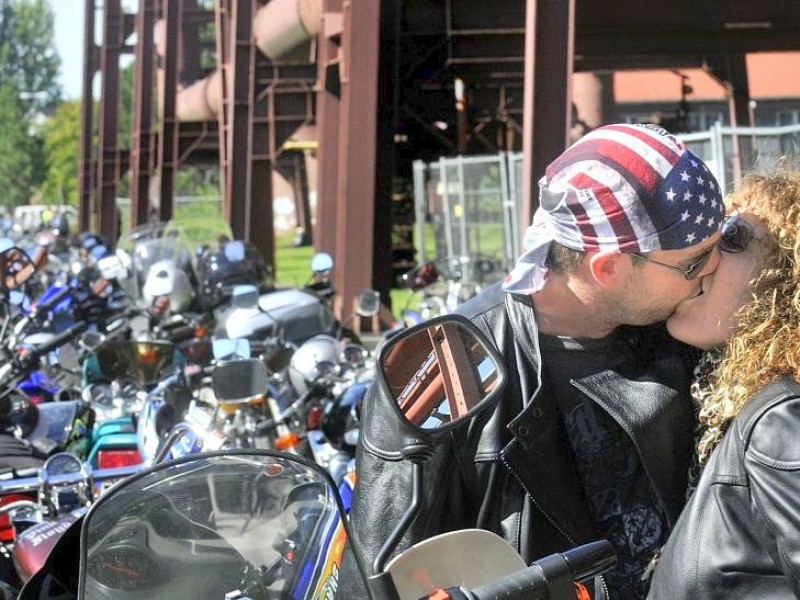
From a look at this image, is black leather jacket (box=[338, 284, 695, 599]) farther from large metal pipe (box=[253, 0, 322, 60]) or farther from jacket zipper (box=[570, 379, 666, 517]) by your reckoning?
large metal pipe (box=[253, 0, 322, 60])

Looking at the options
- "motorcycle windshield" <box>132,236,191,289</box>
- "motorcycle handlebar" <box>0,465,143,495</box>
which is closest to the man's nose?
"motorcycle handlebar" <box>0,465,143,495</box>

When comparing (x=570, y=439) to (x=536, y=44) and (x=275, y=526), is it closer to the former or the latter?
(x=275, y=526)

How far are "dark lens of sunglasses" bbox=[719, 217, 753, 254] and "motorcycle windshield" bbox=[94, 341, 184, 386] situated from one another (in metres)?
5.04

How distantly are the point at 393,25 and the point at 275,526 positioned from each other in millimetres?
11094

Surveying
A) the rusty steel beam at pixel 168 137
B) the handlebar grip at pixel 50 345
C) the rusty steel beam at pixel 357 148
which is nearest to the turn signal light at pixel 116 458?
the handlebar grip at pixel 50 345

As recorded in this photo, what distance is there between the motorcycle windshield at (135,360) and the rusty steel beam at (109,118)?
26.5 m

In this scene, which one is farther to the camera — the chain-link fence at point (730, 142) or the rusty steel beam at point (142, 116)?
the rusty steel beam at point (142, 116)

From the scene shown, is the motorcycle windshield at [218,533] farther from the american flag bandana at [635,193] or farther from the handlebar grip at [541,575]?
the american flag bandana at [635,193]

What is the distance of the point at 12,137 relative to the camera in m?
85.7

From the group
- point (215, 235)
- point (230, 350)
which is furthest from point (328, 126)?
point (230, 350)

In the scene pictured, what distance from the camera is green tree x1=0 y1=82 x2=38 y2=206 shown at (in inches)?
3383

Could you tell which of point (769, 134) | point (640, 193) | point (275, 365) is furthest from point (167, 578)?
point (769, 134)

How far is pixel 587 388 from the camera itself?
7.30 ft

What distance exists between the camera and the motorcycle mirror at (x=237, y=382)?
482cm
